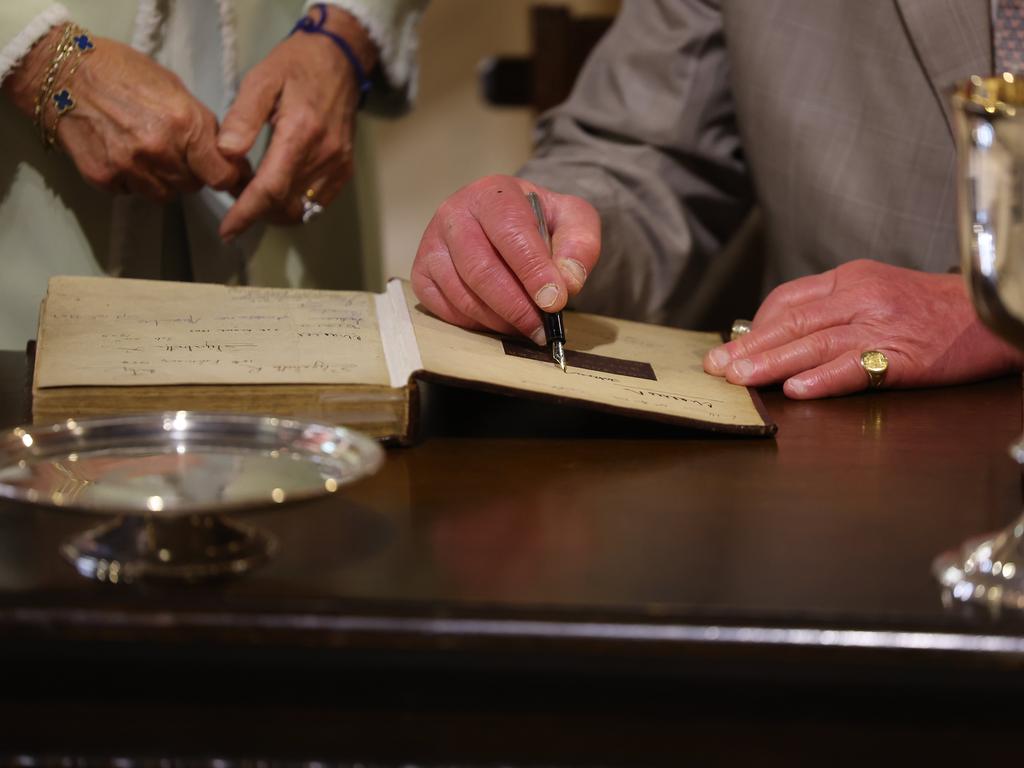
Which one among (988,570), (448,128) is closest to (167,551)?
(988,570)

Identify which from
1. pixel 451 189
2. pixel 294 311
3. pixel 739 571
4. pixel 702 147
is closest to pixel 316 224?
pixel 702 147

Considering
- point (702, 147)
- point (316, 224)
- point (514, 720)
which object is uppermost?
point (702, 147)

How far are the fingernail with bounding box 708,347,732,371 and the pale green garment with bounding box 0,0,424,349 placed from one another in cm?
73

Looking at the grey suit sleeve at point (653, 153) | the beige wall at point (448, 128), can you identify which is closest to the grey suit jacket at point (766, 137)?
the grey suit sleeve at point (653, 153)

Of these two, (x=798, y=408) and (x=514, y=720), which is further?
(x=798, y=408)

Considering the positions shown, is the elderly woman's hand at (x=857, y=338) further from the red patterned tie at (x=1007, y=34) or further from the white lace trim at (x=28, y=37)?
the white lace trim at (x=28, y=37)

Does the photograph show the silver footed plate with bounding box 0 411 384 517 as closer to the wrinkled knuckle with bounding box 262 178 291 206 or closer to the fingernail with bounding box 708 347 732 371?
the fingernail with bounding box 708 347 732 371

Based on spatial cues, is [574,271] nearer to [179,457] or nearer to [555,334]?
[555,334]

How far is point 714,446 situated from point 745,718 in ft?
1.11

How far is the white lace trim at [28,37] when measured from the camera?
47.9 inches

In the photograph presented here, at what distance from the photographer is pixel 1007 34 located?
1.27 m

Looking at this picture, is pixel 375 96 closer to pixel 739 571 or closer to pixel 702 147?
pixel 702 147

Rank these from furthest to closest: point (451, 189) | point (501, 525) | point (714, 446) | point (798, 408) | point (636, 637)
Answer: point (451, 189)
point (798, 408)
point (714, 446)
point (501, 525)
point (636, 637)

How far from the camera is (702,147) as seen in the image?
1.57 meters
